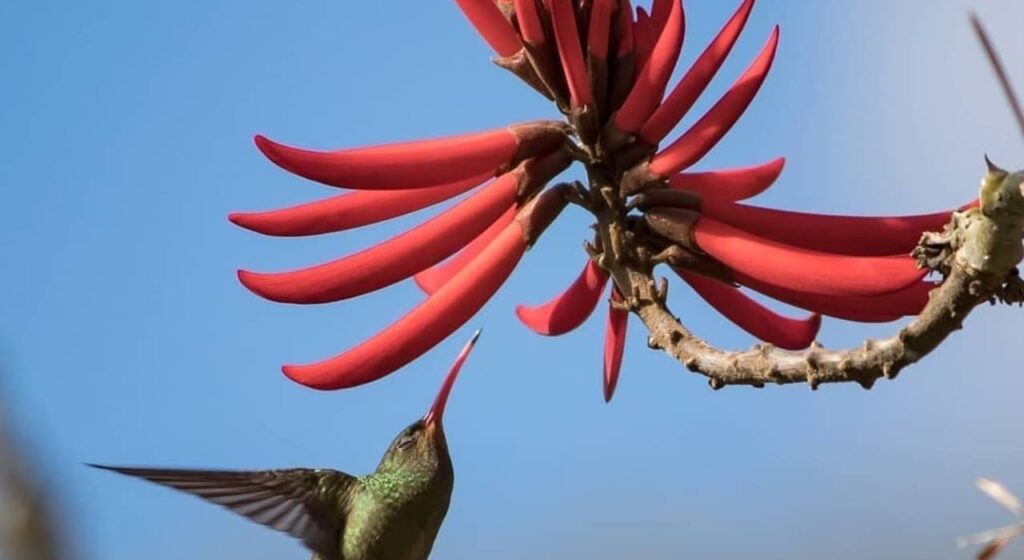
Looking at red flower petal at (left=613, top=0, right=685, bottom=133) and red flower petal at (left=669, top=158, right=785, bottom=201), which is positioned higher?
red flower petal at (left=613, top=0, right=685, bottom=133)

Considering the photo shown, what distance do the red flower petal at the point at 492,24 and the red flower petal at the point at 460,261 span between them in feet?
0.79

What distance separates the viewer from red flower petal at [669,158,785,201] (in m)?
1.75

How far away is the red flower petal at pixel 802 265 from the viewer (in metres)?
1.47

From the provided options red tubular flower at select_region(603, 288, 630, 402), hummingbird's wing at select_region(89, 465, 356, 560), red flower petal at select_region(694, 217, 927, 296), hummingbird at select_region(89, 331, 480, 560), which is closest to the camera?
red flower petal at select_region(694, 217, 927, 296)

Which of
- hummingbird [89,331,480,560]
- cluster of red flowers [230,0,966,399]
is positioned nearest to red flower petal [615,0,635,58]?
cluster of red flowers [230,0,966,399]

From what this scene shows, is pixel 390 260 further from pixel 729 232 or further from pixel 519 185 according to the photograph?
pixel 729 232

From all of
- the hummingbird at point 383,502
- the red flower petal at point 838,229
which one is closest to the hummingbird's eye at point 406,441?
the hummingbird at point 383,502

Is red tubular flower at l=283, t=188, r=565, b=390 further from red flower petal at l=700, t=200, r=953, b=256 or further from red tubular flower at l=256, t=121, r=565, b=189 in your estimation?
red flower petal at l=700, t=200, r=953, b=256

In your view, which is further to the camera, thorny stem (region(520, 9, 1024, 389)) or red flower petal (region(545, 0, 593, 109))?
red flower petal (region(545, 0, 593, 109))

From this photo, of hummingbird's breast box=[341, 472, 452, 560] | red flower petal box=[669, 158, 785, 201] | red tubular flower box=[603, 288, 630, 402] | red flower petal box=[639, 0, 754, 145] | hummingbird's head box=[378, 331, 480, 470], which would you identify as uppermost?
red flower petal box=[639, 0, 754, 145]

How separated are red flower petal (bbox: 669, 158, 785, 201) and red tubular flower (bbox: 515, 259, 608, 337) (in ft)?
0.60

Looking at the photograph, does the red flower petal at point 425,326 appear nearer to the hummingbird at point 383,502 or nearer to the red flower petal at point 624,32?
the red flower petal at point 624,32

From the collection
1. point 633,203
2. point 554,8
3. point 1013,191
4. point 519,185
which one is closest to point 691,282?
point 633,203

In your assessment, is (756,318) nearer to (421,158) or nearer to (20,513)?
(421,158)
